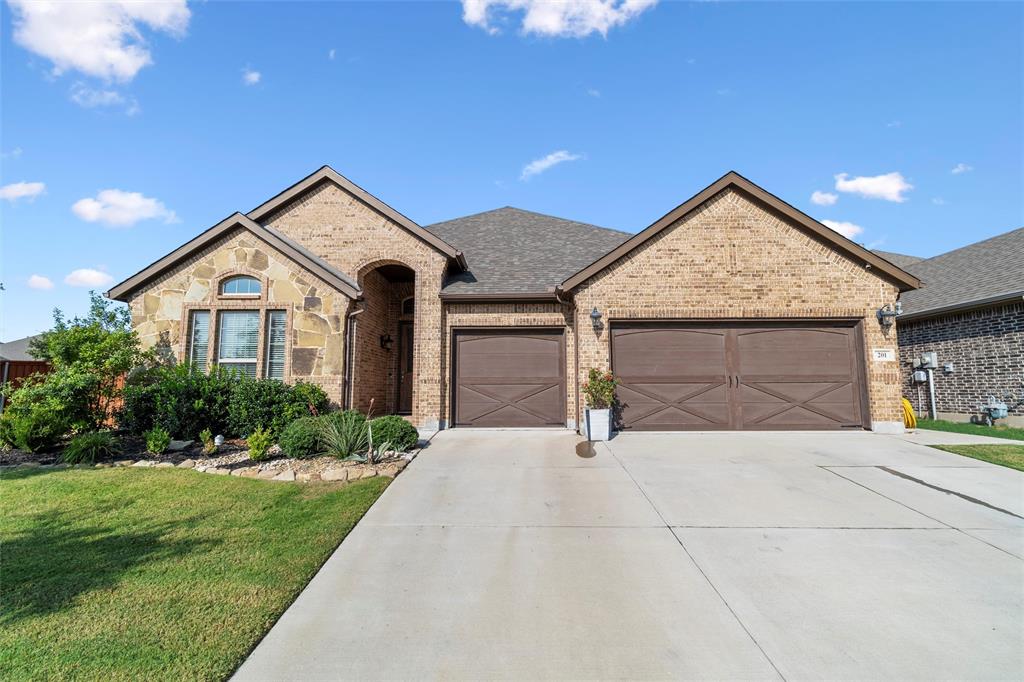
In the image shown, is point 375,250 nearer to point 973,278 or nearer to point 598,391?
point 598,391

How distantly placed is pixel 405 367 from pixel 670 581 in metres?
11.4

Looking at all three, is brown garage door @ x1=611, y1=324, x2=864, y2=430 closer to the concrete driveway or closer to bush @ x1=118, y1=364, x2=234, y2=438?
the concrete driveway

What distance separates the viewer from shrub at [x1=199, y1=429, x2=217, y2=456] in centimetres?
816

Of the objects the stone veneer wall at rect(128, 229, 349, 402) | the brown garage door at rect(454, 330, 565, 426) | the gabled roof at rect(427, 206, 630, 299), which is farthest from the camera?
the gabled roof at rect(427, 206, 630, 299)

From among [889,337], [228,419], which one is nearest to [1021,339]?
[889,337]

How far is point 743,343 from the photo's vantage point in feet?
34.4

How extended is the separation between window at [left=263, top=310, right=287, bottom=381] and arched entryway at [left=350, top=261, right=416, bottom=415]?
63.3 inches

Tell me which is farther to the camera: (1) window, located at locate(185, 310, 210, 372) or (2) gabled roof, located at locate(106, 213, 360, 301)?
(1) window, located at locate(185, 310, 210, 372)

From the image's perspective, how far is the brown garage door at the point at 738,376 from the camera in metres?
10.3

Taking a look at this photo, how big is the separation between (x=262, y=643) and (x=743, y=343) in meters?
10.5

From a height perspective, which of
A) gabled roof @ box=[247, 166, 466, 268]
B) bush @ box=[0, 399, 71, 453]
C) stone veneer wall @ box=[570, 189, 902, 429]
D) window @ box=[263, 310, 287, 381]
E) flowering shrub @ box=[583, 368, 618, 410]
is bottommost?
bush @ box=[0, 399, 71, 453]

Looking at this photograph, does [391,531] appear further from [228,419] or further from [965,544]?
[228,419]

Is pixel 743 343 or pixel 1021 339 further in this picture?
pixel 1021 339

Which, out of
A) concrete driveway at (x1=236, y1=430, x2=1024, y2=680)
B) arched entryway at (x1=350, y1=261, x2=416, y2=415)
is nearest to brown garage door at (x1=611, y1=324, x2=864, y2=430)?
concrete driveway at (x1=236, y1=430, x2=1024, y2=680)
